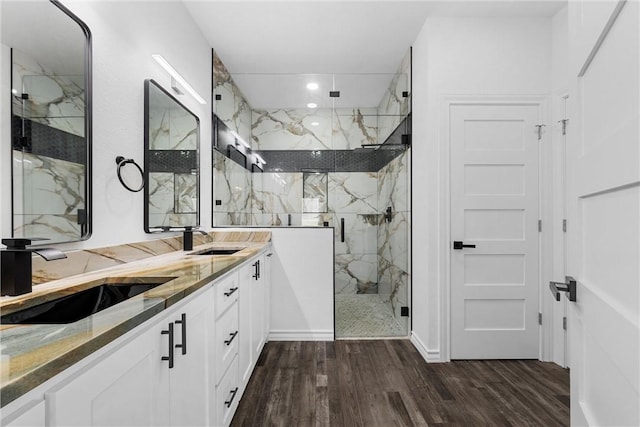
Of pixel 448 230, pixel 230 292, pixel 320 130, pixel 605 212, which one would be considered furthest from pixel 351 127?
pixel 605 212

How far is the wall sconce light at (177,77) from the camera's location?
2.20 m

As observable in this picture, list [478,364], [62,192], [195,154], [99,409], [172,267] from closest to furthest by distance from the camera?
[99,409]
[62,192]
[172,267]
[478,364]
[195,154]

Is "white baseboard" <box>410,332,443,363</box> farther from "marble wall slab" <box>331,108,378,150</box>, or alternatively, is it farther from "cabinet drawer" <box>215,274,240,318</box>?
"marble wall slab" <box>331,108,378,150</box>

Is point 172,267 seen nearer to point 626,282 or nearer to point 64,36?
point 64,36

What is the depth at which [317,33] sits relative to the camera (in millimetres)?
2947

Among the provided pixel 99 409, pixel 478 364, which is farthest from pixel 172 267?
pixel 478 364

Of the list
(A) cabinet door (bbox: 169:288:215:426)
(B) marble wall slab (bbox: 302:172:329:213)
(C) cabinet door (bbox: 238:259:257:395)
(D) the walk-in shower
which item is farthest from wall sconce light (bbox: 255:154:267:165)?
(A) cabinet door (bbox: 169:288:215:426)

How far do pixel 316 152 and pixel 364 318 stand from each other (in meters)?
1.87

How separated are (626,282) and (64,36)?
2.00m

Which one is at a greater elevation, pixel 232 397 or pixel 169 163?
pixel 169 163

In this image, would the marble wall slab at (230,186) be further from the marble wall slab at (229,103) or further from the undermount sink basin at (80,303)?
the undermount sink basin at (80,303)

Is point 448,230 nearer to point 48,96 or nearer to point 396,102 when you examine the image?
point 396,102

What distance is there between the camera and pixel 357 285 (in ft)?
13.9

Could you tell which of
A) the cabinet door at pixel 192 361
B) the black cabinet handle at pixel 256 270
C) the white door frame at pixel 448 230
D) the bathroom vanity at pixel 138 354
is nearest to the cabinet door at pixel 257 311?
the black cabinet handle at pixel 256 270
